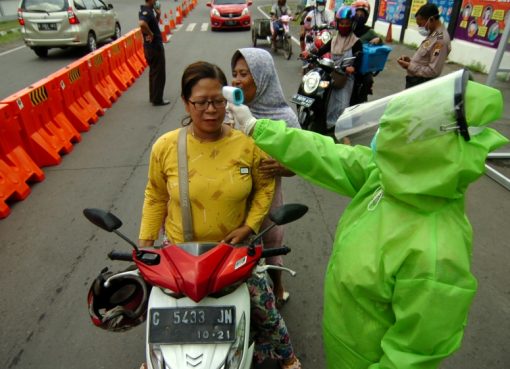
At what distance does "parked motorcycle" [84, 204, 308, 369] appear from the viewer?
1354mm

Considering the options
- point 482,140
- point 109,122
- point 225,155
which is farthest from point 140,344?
point 109,122

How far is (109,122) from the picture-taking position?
6.55m

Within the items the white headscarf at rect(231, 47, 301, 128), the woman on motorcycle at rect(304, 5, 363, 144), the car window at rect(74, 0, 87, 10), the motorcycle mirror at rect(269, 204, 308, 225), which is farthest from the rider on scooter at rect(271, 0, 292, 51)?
the motorcycle mirror at rect(269, 204, 308, 225)

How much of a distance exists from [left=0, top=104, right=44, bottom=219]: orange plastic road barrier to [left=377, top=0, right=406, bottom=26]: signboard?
12984 millimetres

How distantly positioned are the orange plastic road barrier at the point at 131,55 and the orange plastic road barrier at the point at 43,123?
4.12 metres

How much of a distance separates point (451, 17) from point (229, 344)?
11.8m

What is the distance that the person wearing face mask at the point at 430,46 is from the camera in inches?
187

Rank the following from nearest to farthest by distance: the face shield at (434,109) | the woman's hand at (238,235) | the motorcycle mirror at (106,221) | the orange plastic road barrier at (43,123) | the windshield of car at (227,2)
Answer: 1. the face shield at (434,109)
2. the motorcycle mirror at (106,221)
3. the woman's hand at (238,235)
4. the orange plastic road barrier at (43,123)
5. the windshield of car at (227,2)

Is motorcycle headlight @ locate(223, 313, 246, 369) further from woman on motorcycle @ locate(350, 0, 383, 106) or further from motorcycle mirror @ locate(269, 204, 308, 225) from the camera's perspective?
woman on motorcycle @ locate(350, 0, 383, 106)

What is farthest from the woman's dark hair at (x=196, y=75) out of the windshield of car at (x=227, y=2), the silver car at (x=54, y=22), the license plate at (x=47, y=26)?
the windshield of car at (x=227, y=2)

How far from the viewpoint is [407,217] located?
1.24 meters

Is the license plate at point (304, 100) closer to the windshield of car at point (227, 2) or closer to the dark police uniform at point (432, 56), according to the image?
the dark police uniform at point (432, 56)

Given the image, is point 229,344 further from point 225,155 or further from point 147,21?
point 147,21

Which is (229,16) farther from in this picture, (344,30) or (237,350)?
(237,350)
